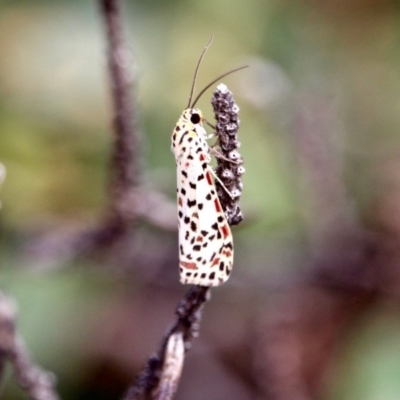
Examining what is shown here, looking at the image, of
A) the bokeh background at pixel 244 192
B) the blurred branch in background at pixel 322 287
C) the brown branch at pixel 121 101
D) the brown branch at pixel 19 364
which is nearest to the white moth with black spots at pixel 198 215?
the brown branch at pixel 121 101

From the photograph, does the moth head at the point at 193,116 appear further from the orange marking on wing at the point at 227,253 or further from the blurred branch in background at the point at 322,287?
the blurred branch in background at the point at 322,287

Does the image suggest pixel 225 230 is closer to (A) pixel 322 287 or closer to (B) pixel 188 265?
(B) pixel 188 265

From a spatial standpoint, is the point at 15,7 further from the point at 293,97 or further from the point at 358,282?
the point at 358,282

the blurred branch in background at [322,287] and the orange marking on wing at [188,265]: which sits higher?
the blurred branch in background at [322,287]

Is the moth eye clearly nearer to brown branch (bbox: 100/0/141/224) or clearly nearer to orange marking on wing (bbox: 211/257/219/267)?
brown branch (bbox: 100/0/141/224)

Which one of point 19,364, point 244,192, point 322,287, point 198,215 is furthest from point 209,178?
point 244,192

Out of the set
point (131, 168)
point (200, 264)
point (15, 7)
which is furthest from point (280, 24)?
point (200, 264)

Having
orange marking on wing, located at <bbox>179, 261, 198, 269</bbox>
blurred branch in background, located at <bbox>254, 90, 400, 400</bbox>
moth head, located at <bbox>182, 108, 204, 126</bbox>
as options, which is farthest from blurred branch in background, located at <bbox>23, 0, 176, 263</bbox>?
blurred branch in background, located at <bbox>254, 90, 400, 400</bbox>
